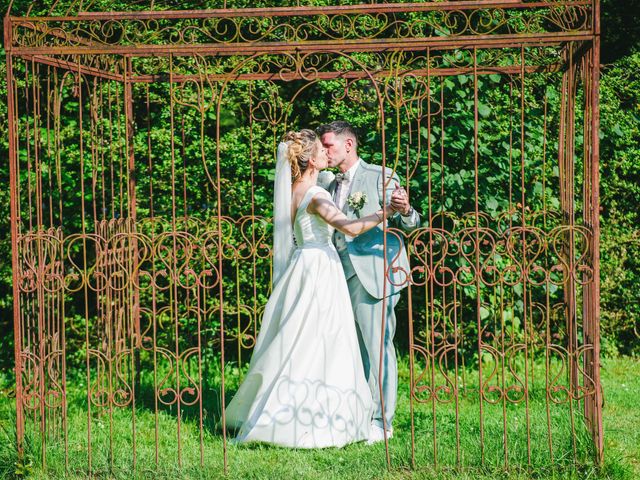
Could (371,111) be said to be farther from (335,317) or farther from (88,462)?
(88,462)

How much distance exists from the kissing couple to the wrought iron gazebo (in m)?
0.28

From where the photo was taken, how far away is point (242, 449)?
4547 mm

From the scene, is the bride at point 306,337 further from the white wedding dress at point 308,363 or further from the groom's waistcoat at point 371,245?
the groom's waistcoat at point 371,245

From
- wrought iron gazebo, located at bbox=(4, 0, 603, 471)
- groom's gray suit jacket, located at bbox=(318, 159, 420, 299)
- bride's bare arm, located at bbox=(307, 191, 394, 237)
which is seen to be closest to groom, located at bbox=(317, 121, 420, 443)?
groom's gray suit jacket, located at bbox=(318, 159, 420, 299)

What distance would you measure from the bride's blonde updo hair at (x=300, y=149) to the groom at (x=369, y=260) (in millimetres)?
183

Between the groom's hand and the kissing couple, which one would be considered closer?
the groom's hand

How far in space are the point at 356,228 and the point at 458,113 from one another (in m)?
1.80

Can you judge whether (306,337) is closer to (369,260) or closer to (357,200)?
(369,260)

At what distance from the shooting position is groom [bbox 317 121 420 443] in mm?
4871

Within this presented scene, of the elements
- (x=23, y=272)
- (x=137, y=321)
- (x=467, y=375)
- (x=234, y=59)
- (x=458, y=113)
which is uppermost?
(x=234, y=59)

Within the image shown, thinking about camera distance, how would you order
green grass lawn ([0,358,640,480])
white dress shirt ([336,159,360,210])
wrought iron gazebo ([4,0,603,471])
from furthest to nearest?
1. white dress shirt ([336,159,360,210])
2. wrought iron gazebo ([4,0,603,471])
3. green grass lawn ([0,358,640,480])

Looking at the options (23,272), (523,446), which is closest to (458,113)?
(523,446)

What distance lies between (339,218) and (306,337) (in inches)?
31.5

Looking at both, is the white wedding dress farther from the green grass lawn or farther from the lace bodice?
the green grass lawn
